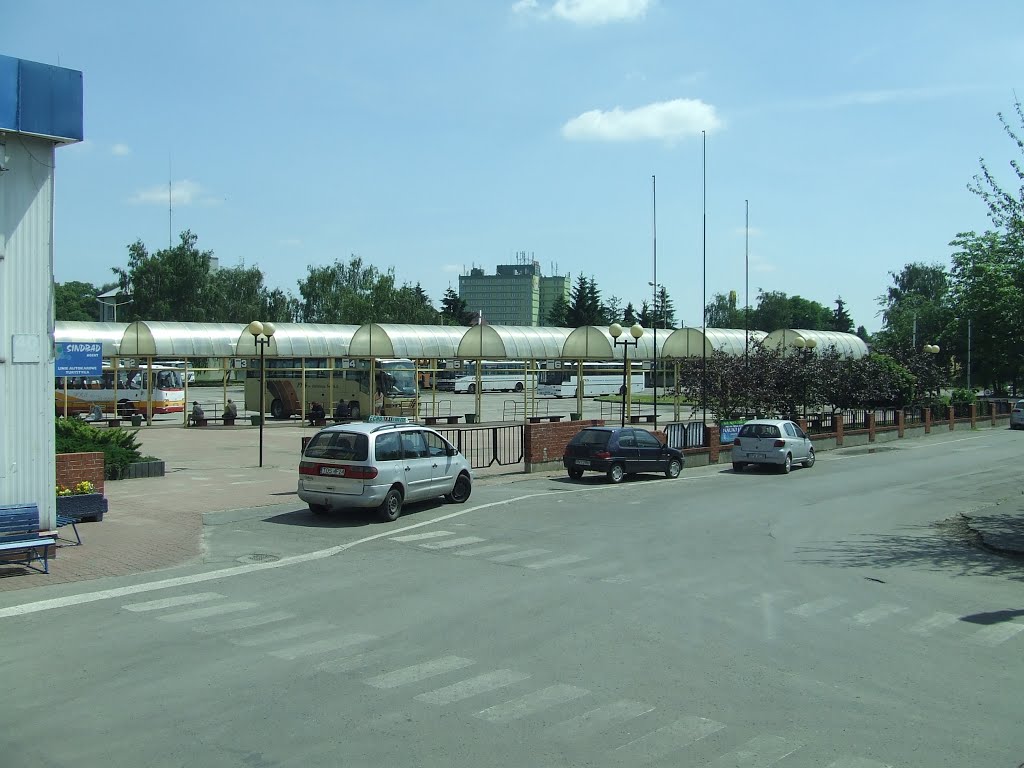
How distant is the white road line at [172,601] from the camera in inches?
390

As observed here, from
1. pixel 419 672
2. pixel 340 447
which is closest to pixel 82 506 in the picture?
pixel 340 447

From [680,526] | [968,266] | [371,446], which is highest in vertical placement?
[968,266]

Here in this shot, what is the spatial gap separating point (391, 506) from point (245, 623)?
23.8ft

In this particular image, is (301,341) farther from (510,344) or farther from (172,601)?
(172,601)

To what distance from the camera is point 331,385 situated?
43.8 m

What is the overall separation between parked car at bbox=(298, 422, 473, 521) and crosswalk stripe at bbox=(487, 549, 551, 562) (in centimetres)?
349

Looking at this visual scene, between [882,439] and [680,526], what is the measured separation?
29.4 meters

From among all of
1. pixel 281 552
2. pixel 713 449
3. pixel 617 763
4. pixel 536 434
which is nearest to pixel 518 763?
pixel 617 763

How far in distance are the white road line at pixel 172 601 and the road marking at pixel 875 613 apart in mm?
7329

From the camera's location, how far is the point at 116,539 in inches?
547

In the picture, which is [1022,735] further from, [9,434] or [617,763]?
[9,434]

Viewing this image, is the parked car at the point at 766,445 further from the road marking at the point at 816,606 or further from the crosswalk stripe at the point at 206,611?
the crosswalk stripe at the point at 206,611

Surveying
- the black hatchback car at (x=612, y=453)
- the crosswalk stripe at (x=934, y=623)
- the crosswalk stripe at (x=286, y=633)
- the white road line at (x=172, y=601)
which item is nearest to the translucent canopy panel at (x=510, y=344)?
the black hatchback car at (x=612, y=453)

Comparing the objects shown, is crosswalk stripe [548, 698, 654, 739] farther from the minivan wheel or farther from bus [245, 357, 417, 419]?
bus [245, 357, 417, 419]
